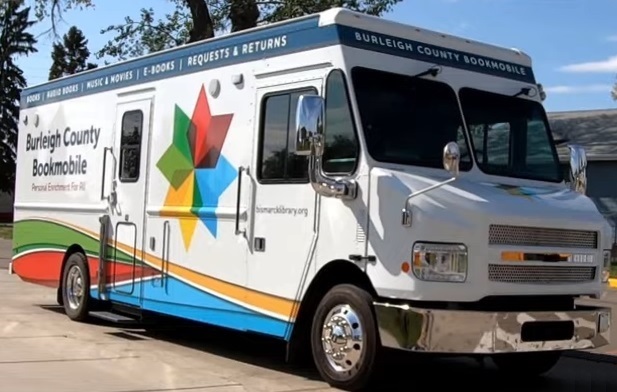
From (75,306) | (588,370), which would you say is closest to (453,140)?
(588,370)

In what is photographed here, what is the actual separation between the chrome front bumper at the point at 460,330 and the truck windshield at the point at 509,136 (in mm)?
1538

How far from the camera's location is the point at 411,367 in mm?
8703

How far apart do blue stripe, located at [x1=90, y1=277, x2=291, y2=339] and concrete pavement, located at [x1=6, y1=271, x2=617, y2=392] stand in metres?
0.41

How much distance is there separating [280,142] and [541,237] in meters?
2.40

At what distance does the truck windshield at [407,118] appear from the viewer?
7.12 metres

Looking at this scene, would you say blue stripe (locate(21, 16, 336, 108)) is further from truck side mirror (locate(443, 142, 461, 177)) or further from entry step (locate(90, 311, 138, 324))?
entry step (locate(90, 311, 138, 324))

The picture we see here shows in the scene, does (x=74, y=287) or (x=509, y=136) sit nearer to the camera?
(x=509, y=136)

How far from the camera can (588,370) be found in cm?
905

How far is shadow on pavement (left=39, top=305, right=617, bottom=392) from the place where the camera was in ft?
25.7

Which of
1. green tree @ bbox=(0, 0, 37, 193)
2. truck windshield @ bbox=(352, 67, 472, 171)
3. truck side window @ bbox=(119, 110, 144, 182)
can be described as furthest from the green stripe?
green tree @ bbox=(0, 0, 37, 193)

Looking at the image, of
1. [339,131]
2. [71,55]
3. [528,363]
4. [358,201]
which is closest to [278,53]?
[339,131]

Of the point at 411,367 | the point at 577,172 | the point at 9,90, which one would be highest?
the point at 9,90

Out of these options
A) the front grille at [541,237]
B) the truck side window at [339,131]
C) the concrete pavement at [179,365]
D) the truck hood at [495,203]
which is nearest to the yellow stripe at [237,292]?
the concrete pavement at [179,365]

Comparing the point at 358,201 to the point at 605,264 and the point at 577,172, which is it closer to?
the point at 605,264
